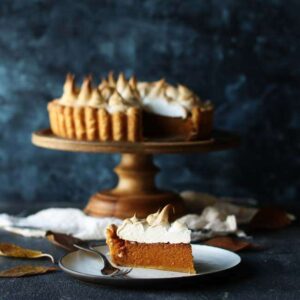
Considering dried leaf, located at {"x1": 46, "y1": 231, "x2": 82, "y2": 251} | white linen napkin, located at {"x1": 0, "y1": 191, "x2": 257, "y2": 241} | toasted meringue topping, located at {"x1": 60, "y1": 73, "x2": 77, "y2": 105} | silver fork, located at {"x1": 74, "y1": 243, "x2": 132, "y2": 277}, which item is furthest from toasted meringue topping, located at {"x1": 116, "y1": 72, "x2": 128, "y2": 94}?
silver fork, located at {"x1": 74, "y1": 243, "x2": 132, "y2": 277}

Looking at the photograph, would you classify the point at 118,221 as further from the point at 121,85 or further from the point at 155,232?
the point at 155,232

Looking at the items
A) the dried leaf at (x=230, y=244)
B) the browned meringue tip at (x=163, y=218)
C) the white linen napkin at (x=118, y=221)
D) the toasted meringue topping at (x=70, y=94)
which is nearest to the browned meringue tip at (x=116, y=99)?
the toasted meringue topping at (x=70, y=94)

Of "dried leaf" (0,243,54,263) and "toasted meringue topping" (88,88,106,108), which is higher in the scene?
"toasted meringue topping" (88,88,106,108)

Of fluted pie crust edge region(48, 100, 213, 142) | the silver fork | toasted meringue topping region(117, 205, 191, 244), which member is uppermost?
fluted pie crust edge region(48, 100, 213, 142)

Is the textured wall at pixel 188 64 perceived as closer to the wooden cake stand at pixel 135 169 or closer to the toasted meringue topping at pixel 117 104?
the wooden cake stand at pixel 135 169

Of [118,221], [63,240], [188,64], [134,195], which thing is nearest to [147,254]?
[63,240]

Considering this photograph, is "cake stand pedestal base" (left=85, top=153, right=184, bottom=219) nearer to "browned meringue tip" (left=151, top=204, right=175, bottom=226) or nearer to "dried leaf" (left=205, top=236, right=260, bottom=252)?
"dried leaf" (left=205, top=236, right=260, bottom=252)
